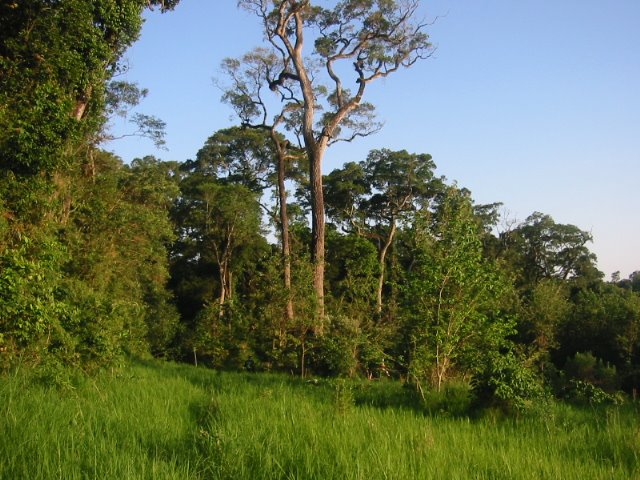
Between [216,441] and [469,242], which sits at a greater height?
[469,242]

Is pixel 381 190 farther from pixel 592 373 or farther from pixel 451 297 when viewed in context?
pixel 451 297

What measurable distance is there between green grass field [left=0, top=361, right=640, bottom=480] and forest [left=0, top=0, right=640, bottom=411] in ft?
3.46

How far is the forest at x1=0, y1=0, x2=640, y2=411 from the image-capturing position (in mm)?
9148

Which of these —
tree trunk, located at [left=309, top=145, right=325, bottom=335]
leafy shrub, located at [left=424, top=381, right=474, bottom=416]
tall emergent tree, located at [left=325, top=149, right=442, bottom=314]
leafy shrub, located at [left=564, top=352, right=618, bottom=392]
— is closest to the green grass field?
leafy shrub, located at [left=424, top=381, right=474, bottom=416]

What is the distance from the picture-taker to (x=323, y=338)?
49.3ft

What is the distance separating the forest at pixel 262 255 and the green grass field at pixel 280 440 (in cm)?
105

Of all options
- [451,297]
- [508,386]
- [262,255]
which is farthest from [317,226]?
[508,386]

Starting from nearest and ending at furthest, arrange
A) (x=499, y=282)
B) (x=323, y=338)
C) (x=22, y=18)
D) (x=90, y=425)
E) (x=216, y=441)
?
(x=216, y=441)
(x=90, y=425)
(x=499, y=282)
(x=22, y=18)
(x=323, y=338)

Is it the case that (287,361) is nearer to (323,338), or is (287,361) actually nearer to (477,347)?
(323,338)

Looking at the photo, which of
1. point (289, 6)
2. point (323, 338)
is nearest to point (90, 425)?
point (323, 338)

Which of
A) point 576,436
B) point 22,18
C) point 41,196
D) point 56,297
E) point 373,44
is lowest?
point 576,436

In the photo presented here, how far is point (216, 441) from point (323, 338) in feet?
32.6

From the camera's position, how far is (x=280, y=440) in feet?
18.2

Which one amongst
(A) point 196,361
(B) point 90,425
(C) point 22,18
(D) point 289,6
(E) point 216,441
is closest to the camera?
(E) point 216,441
